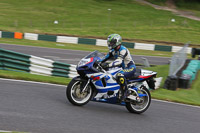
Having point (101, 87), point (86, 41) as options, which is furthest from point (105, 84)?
point (86, 41)

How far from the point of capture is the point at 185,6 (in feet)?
169

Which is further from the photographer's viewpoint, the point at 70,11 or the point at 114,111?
the point at 70,11

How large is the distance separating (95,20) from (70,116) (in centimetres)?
3292

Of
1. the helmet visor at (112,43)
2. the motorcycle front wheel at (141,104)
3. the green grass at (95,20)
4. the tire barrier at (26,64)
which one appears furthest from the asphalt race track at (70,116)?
the green grass at (95,20)

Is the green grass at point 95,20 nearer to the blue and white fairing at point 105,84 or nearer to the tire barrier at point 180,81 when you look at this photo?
the tire barrier at point 180,81

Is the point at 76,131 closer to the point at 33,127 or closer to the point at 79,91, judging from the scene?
the point at 33,127

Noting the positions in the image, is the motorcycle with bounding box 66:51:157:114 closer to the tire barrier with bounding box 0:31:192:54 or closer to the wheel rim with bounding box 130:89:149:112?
the wheel rim with bounding box 130:89:149:112

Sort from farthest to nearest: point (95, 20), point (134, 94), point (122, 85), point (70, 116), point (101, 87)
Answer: point (95, 20)
point (134, 94)
point (122, 85)
point (101, 87)
point (70, 116)

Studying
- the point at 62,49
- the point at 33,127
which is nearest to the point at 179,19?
the point at 62,49

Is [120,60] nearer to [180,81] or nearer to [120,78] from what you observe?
[120,78]

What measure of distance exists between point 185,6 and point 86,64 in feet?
157

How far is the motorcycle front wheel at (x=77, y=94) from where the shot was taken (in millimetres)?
7222

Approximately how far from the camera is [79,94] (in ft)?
24.2

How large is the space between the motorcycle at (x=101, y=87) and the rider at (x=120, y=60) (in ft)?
0.40
